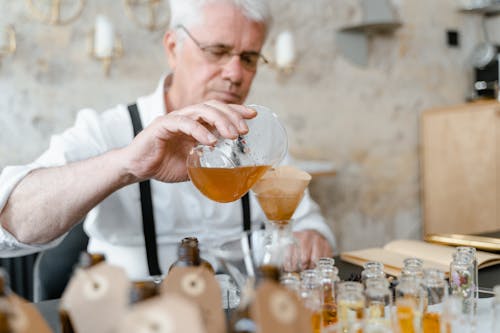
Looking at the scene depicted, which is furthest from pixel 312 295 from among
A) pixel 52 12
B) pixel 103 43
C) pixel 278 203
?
pixel 52 12

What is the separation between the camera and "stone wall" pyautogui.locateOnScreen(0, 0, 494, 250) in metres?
2.57

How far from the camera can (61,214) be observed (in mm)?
1176

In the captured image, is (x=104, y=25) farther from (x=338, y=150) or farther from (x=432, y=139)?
(x=432, y=139)

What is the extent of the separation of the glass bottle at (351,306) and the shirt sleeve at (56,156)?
0.79 metres

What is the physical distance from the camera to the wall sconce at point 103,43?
2574mm

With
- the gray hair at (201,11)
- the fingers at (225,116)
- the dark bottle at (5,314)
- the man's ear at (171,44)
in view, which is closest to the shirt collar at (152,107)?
the man's ear at (171,44)

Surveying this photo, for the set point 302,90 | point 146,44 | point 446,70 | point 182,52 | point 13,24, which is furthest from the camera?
point 446,70

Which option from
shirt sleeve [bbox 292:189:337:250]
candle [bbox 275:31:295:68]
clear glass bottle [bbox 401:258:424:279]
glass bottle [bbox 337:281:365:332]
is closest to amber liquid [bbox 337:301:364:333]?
glass bottle [bbox 337:281:365:332]

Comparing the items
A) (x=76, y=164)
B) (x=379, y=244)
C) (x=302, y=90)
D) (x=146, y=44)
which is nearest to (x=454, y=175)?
(x=379, y=244)

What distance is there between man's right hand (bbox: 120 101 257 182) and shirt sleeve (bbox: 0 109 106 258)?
0.28 metres

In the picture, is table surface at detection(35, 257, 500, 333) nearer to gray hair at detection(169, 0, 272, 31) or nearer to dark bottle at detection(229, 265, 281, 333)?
dark bottle at detection(229, 265, 281, 333)

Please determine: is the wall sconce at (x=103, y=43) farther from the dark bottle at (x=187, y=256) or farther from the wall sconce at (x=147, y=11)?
the dark bottle at (x=187, y=256)

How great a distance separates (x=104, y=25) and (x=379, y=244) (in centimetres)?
217

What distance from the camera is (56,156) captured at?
4.49ft
